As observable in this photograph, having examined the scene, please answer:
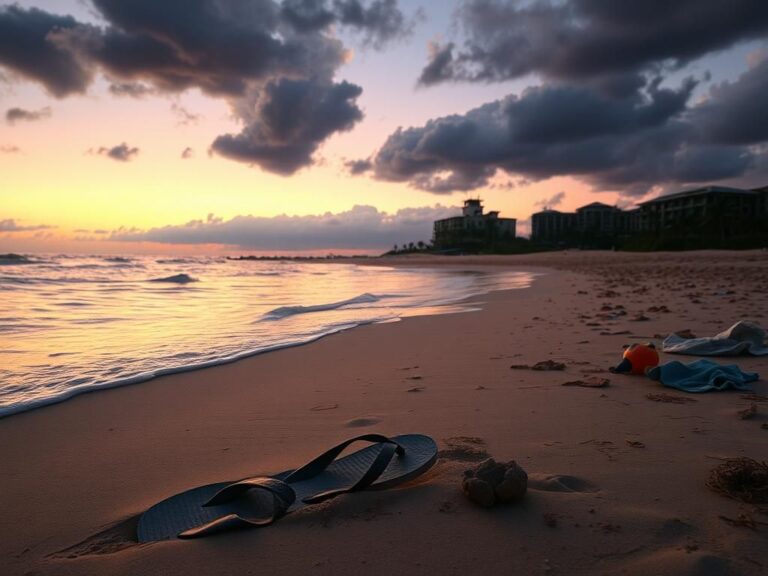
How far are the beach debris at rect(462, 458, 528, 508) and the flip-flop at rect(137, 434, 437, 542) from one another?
244mm

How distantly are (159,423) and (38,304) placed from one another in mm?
7911

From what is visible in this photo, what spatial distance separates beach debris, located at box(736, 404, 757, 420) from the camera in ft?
7.64

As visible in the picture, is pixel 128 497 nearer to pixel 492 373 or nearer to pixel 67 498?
pixel 67 498

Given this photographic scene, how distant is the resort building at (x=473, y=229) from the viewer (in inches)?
3206

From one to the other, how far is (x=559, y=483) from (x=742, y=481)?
A: 60 cm

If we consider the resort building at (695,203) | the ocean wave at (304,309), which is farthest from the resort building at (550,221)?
the ocean wave at (304,309)

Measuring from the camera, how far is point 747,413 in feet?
7.72

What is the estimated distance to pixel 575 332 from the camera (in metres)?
5.17

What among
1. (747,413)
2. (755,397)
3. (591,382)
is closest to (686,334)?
(755,397)

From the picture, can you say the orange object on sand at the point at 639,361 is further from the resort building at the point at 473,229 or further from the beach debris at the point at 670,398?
the resort building at the point at 473,229

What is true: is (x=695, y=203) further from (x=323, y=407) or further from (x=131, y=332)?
(x=323, y=407)

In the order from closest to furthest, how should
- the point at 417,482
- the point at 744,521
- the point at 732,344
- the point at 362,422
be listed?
the point at 744,521 → the point at 417,482 → the point at 362,422 → the point at 732,344

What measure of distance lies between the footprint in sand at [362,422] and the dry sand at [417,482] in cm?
2

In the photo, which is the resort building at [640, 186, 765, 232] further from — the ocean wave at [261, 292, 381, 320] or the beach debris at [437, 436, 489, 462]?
the beach debris at [437, 436, 489, 462]
